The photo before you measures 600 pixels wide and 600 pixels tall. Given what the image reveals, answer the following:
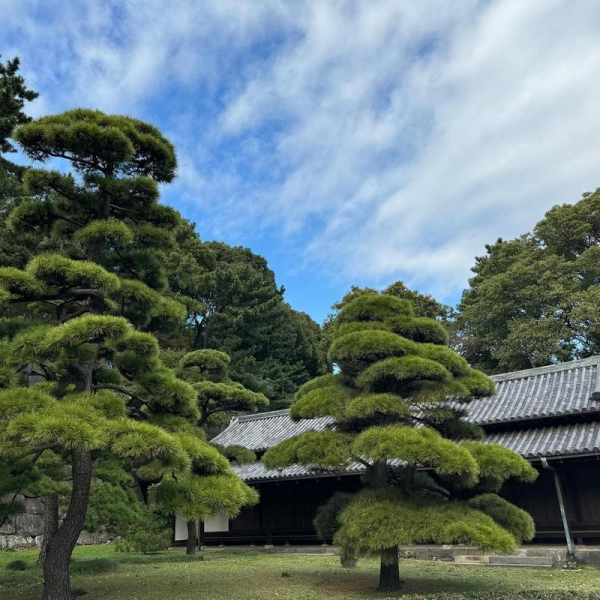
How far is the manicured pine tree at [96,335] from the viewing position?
5.79 m

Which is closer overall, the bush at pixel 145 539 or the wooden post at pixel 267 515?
the bush at pixel 145 539

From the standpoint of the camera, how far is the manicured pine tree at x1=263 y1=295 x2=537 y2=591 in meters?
7.05

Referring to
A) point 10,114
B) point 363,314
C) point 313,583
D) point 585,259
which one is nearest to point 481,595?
point 313,583

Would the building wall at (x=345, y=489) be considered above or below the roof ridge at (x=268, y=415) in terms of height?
below

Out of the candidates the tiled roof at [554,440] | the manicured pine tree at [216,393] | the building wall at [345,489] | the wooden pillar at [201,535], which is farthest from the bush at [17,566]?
the tiled roof at [554,440]

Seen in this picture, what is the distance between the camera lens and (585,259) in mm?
25656

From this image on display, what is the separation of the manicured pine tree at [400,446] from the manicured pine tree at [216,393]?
4543 mm

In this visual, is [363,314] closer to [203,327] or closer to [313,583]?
[313,583]

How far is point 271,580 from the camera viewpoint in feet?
30.3

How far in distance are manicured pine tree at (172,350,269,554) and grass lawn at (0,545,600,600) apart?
1.91 metres

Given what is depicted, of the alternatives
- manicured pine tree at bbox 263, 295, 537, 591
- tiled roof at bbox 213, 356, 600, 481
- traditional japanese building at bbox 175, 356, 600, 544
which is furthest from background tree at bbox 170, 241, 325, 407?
manicured pine tree at bbox 263, 295, 537, 591

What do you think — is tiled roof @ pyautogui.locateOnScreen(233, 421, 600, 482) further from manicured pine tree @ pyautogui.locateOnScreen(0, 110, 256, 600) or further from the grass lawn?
manicured pine tree @ pyautogui.locateOnScreen(0, 110, 256, 600)

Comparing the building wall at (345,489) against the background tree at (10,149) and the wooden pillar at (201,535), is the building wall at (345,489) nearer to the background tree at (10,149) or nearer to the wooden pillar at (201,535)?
the wooden pillar at (201,535)

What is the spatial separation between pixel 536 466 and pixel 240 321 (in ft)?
62.0
